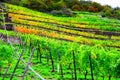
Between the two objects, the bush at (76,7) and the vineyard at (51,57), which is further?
the bush at (76,7)

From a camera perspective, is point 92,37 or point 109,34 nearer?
point 92,37

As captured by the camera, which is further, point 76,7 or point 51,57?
point 76,7

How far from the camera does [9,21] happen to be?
72375 millimetres

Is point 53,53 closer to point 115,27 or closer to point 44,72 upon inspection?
point 44,72

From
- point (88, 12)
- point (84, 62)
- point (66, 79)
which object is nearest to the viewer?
point (84, 62)

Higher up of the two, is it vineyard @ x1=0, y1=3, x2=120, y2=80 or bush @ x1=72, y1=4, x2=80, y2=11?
A: vineyard @ x1=0, y1=3, x2=120, y2=80

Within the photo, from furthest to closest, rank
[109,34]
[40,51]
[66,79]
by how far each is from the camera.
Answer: [109,34] < [40,51] < [66,79]

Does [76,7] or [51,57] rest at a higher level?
[51,57]

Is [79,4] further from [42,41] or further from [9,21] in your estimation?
[42,41]

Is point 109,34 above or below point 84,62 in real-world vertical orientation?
below

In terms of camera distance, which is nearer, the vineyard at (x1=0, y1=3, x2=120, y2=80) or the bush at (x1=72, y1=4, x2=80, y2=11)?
the vineyard at (x1=0, y1=3, x2=120, y2=80)

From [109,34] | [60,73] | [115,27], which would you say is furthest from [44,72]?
[115,27]

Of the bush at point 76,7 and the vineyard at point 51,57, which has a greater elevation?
the vineyard at point 51,57

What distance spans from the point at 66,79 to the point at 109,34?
47.1 m
